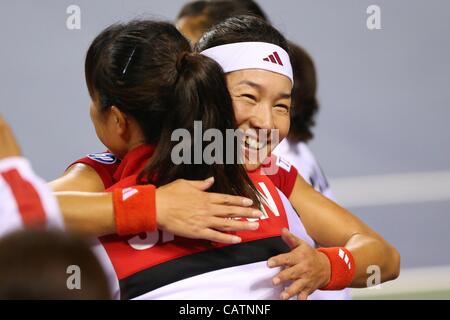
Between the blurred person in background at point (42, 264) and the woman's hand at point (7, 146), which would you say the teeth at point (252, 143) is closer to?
the woman's hand at point (7, 146)

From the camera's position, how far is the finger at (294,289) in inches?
54.0

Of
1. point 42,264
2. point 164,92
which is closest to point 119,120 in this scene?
point 164,92

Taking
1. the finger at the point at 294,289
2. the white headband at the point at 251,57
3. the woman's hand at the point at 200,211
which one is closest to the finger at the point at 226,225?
the woman's hand at the point at 200,211

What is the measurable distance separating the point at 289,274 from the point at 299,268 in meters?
0.03

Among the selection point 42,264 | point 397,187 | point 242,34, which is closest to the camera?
point 42,264

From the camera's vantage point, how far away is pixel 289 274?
1369mm

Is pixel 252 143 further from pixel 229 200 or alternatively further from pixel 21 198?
pixel 21 198

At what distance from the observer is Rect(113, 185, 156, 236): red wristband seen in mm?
1314

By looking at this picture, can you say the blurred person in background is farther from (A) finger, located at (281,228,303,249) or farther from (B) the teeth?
(B) the teeth

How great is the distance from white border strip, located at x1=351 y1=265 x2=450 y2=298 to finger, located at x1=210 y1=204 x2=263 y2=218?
2.05 m

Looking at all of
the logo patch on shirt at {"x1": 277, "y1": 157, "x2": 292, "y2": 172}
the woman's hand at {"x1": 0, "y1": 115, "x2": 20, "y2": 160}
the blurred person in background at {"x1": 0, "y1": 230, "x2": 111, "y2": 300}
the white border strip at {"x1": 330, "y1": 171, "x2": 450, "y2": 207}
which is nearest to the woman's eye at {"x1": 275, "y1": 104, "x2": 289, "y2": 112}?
the logo patch on shirt at {"x1": 277, "y1": 157, "x2": 292, "y2": 172}

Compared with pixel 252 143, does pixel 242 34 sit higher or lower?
higher

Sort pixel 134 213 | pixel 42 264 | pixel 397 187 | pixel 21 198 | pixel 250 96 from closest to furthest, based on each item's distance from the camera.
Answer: pixel 42 264, pixel 21 198, pixel 134 213, pixel 250 96, pixel 397 187

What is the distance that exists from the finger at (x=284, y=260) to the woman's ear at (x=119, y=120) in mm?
334
